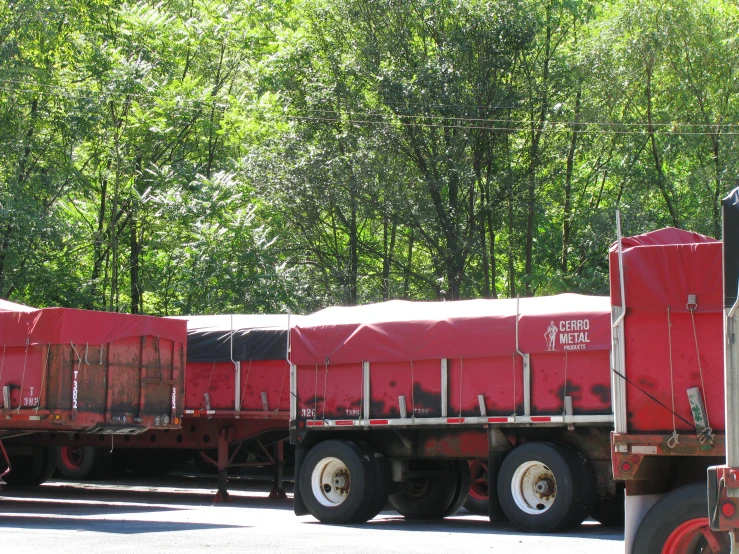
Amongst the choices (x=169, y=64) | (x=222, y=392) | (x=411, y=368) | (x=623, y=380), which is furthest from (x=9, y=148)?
(x=623, y=380)

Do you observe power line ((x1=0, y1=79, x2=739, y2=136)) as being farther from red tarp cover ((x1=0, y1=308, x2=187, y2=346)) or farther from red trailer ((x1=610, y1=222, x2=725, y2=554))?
red trailer ((x1=610, y1=222, x2=725, y2=554))

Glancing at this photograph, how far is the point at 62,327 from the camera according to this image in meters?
16.1

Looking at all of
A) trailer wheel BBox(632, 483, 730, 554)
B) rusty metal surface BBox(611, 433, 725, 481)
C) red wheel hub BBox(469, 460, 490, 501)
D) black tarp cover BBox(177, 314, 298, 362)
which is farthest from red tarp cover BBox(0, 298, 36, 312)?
trailer wheel BBox(632, 483, 730, 554)

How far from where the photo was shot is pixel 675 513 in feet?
23.9

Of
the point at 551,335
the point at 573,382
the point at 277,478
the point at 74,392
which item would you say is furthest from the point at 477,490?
the point at 74,392

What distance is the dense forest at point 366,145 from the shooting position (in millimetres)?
29906

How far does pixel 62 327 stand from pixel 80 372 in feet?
2.62

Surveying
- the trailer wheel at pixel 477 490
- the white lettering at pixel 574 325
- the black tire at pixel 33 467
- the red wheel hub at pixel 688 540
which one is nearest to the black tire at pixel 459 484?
the trailer wheel at pixel 477 490

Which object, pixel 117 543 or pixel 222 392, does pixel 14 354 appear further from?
pixel 117 543

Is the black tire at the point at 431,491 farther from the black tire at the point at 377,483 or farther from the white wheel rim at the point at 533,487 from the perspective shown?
the white wheel rim at the point at 533,487

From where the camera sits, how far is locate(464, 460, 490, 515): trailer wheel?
1625cm

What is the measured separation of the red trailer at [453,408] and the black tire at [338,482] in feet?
0.06

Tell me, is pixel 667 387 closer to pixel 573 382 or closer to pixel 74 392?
pixel 573 382

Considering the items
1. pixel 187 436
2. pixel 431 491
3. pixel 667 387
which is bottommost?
pixel 431 491
